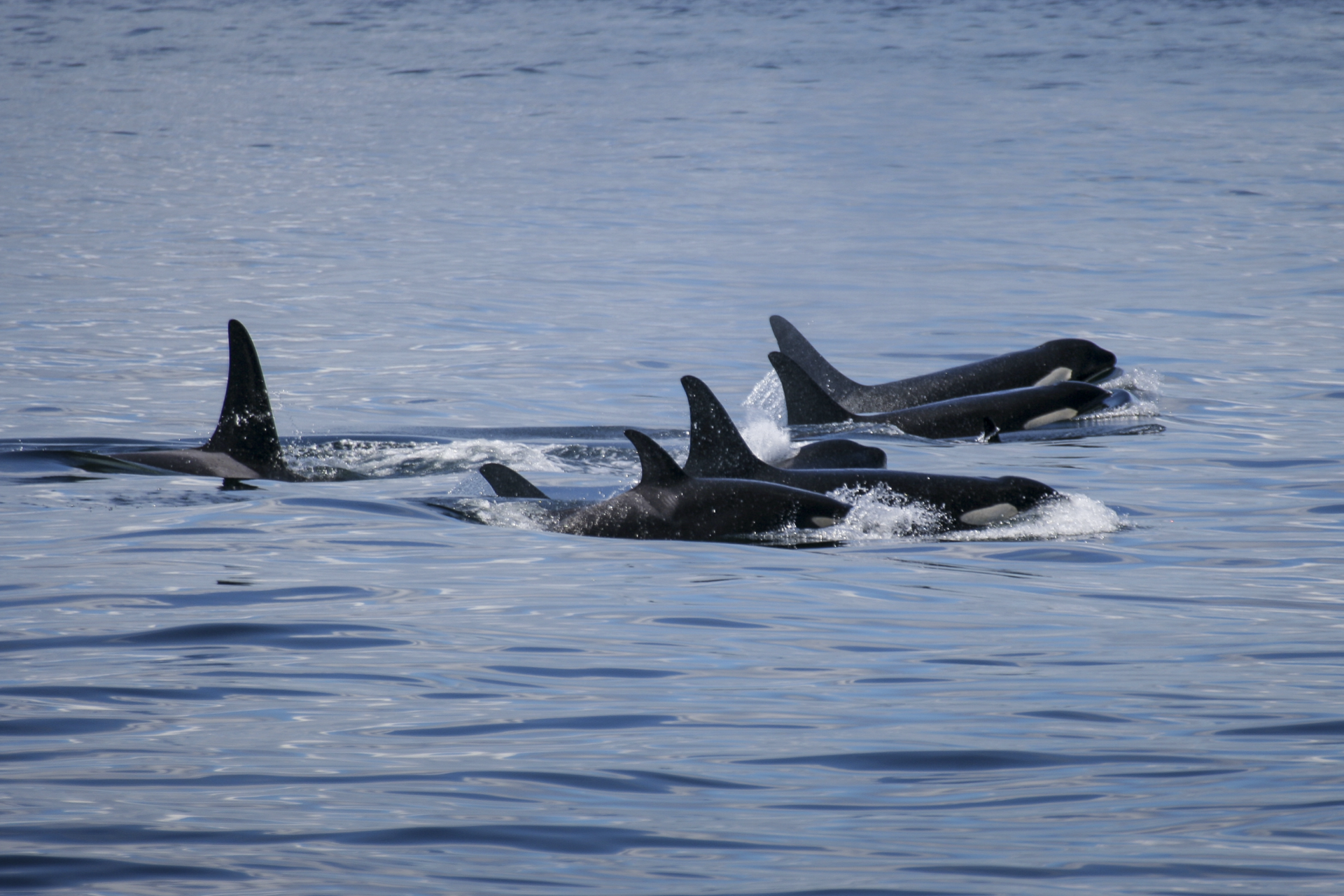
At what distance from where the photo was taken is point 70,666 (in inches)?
262

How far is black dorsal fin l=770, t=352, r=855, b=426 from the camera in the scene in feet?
47.3

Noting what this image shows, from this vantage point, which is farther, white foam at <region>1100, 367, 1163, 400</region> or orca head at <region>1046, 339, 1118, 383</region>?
orca head at <region>1046, 339, 1118, 383</region>

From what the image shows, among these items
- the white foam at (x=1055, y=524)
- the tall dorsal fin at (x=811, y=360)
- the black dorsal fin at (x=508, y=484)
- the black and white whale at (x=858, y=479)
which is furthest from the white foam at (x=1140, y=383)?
the black dorsal fin at (x=508, y=484)

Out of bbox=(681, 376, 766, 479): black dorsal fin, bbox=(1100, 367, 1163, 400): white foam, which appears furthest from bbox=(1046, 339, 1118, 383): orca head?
bbox=(681, 376, 766, 479): black dorsal fin

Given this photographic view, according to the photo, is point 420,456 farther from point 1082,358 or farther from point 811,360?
point 1082,358

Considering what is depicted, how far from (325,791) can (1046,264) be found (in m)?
20.1

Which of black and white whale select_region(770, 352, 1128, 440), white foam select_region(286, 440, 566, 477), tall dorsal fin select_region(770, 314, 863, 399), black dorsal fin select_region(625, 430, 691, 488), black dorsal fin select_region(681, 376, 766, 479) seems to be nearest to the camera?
black dorsal fin select_region(625, 430, 691, 488)

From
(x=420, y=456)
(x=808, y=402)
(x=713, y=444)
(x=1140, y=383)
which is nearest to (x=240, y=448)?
(x=420, y=456)

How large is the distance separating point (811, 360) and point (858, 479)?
592 centimetres

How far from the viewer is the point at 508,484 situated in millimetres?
10445

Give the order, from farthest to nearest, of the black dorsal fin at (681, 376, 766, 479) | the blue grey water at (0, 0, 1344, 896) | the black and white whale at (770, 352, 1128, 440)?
the black and white whale at (770, 352, 1128, 440), the black dorsal fin at (681, 376, 766, 479), the blue grey water at (0, 0, 1344, 896)

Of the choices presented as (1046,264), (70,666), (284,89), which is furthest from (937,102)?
(70,666)

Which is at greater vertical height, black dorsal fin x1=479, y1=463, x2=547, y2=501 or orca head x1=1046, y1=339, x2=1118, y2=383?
orca head x1=1046, y1=339, x2=1118, y2=383

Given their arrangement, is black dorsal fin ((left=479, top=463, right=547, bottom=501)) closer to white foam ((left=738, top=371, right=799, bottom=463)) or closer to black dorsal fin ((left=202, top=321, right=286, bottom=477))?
black dorsal fin ((left=202, top=321, right=286, bottom=477))
